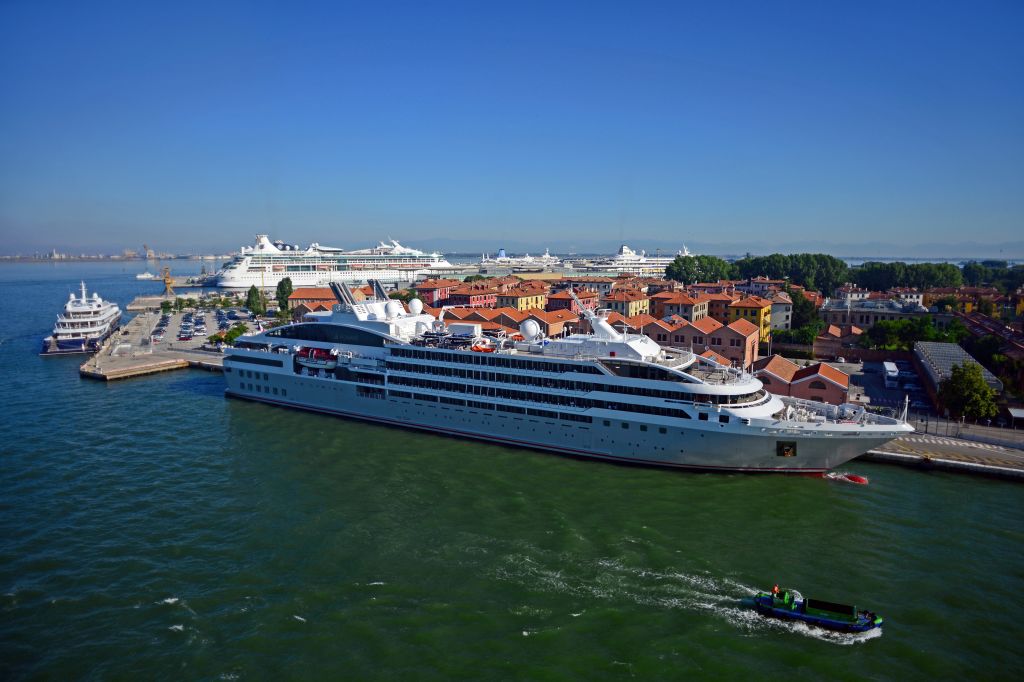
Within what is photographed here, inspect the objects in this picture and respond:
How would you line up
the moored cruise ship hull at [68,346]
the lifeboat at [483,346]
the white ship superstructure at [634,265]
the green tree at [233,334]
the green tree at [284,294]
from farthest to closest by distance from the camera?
1. the white ship superstructure at [634,265]
2. the green tree at [284,294]
3. the green tree at [233,334]
4. the moored cruise ship hull at [68,346]
5. the lifeboat at [483,346]

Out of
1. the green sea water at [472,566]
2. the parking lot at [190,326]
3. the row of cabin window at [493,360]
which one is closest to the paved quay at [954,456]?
the green sea water at [472,566]

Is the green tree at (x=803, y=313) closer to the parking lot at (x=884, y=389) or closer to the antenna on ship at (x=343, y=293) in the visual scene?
the parking lot at (x=884, y=389)

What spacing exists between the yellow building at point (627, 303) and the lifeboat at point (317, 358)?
120 ft

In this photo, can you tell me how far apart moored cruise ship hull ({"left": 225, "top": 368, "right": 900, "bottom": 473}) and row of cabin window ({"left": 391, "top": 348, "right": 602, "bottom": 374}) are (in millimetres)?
2109

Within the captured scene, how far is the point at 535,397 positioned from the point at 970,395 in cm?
2239

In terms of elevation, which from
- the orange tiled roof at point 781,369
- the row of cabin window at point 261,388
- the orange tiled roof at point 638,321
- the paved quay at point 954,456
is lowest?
the paved quay at point 954,456

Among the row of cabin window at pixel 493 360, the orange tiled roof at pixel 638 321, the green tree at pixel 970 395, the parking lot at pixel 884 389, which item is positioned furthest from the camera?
the orange tiled roof at pixel 638 321

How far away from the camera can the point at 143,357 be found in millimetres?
48656

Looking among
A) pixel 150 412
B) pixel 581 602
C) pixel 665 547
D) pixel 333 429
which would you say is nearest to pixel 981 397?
pixel 665 547

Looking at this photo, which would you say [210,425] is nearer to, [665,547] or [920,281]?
[665,547]

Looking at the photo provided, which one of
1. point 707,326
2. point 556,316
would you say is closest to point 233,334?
point 556,316

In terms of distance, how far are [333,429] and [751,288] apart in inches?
2511

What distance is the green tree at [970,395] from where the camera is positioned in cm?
2892

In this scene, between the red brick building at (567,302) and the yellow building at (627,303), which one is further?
the red brick building at (567,302)
